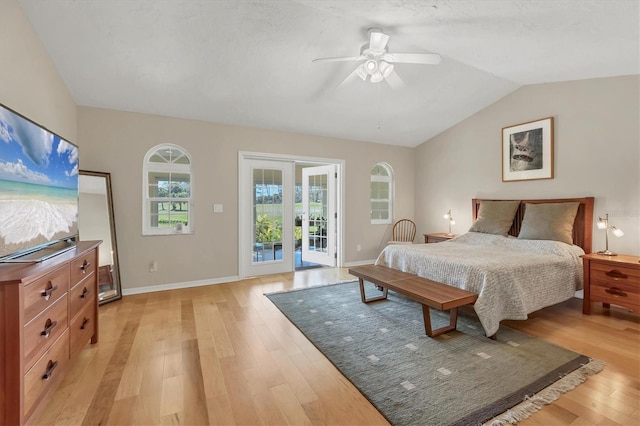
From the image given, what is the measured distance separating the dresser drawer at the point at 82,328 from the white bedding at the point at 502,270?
9.66 ft

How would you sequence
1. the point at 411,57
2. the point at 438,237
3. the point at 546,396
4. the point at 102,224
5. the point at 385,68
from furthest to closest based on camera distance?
the point at 438,237
the point at 102,224
the point at 385,68
the point at 411,57
the point at 546,396

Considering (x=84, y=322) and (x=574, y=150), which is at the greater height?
(x=574, y=150)

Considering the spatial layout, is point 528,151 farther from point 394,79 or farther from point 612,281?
point 394,79

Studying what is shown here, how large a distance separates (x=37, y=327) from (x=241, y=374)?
115 centimetres

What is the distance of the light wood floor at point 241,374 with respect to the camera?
5.21 ft

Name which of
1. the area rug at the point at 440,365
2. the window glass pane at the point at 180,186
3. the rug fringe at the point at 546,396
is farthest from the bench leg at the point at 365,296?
the window glass pane at the point at 180,186

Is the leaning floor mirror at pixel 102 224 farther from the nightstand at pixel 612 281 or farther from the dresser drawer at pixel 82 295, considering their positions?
the nightstand at pixel 612 281

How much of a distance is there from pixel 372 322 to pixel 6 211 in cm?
271

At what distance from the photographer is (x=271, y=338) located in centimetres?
250

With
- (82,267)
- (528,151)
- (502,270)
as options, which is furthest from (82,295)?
(528,151)

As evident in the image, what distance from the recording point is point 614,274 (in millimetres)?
2828

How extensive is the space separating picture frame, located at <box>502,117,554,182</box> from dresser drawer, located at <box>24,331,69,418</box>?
516cm

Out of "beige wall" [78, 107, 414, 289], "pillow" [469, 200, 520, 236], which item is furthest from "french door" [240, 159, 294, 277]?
"pillow" [469, 200, 520, 236]

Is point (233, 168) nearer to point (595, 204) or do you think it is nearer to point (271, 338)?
point (271, 338)
